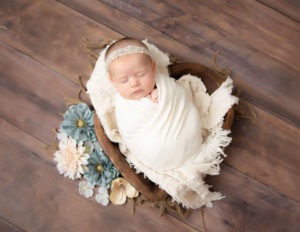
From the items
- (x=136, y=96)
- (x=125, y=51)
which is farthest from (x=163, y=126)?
(x=125, y=51)

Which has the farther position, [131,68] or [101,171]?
[101,171]

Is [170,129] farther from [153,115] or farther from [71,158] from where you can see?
[71,158]

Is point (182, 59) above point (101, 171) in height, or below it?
above

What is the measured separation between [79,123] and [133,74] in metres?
0.36

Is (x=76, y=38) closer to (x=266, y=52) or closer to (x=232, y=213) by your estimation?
(x=266, y=52)

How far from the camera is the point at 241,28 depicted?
1286mm

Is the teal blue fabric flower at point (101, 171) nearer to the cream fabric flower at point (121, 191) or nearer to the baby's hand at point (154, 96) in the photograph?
the cream fabric flower at point (121, 191)

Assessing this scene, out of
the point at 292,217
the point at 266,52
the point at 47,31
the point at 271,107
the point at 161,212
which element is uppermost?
the point at 266,52

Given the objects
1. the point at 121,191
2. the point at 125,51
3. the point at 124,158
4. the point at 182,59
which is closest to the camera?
the point at 125,51

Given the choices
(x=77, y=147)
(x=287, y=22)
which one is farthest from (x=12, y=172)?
(x=287, y=22)

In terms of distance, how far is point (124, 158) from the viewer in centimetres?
105

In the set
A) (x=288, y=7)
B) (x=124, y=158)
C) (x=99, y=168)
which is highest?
(x=288, y=7)

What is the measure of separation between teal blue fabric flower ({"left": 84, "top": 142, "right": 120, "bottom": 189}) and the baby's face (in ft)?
1.03

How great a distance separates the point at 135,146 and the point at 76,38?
23.4 inches
